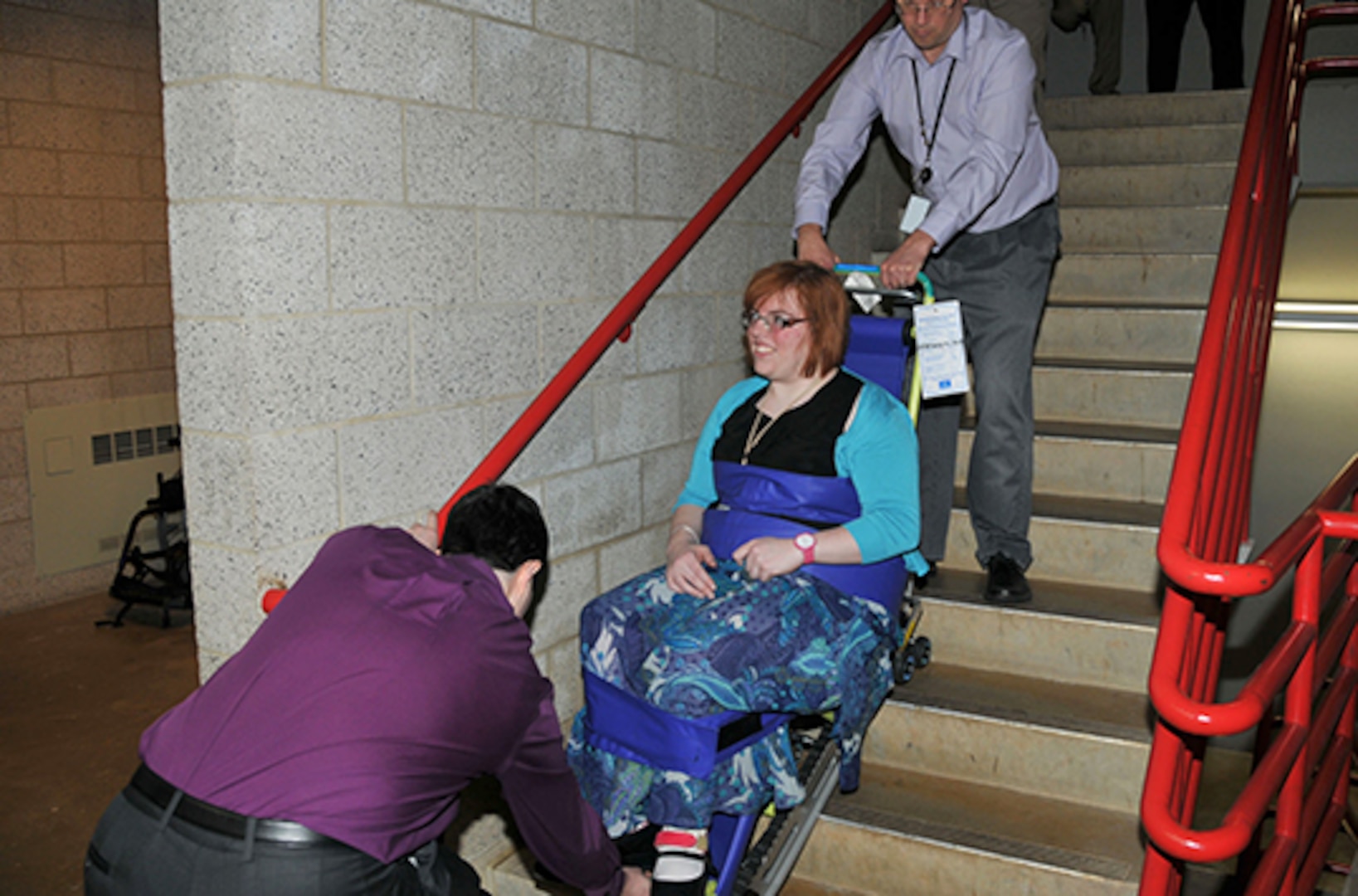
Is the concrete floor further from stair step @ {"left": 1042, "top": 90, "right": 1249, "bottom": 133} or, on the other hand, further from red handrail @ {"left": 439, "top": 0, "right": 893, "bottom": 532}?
stair step @ {"left": 1042, "top": 90, "right": 1249, "bottom": 133}

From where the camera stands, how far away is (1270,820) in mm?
3564

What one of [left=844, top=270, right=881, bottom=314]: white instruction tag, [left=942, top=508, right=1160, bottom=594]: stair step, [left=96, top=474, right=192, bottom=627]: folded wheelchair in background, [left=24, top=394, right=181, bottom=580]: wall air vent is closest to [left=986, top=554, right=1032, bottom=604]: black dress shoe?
[left=942, top=508, right=1160, bottom=594]: stair step

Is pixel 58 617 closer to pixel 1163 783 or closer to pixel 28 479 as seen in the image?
pixel 28 479

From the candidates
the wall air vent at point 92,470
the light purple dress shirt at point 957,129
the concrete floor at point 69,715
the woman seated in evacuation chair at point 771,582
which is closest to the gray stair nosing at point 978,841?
the woman seated in evacuation chair at point 771,582

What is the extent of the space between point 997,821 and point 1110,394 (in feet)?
4.97

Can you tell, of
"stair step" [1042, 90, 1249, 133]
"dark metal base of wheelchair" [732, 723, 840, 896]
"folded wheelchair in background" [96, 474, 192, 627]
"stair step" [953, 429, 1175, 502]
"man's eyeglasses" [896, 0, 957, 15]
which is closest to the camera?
"dark metal base of wheelchair" [732, 723, 840, 896]

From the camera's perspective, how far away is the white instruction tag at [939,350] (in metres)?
2.71

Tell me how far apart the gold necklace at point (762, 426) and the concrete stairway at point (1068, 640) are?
758mm

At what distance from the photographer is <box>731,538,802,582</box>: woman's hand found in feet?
7.54

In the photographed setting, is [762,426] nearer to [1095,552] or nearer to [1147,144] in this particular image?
[1095,552]

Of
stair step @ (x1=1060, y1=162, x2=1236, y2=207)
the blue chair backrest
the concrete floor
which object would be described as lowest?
the concrete floor

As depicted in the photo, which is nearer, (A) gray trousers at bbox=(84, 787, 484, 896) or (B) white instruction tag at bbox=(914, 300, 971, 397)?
(A) gray trousers at bbox=(84, 787, 484, 896)

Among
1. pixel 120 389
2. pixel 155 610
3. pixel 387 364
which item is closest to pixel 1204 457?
pixel 387 364

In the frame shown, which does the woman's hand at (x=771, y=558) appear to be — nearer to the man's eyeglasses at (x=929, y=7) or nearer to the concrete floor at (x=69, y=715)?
the man's eyeglasses at (x=929, y=7)
